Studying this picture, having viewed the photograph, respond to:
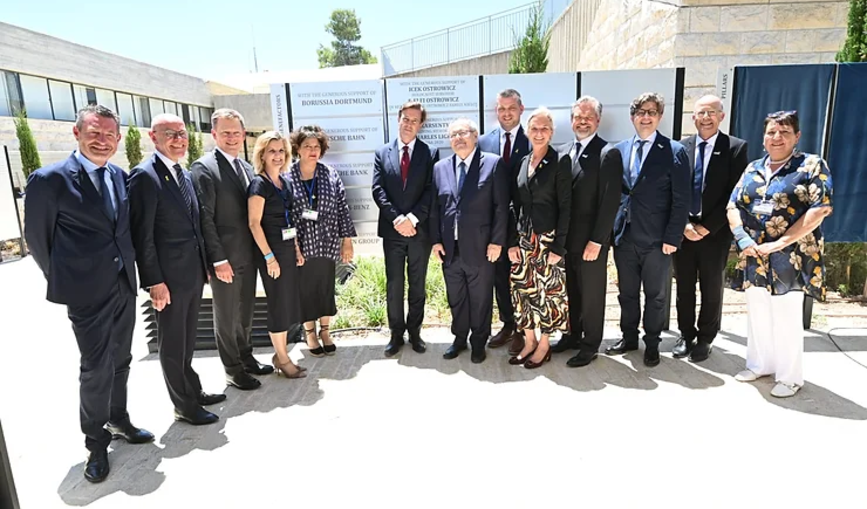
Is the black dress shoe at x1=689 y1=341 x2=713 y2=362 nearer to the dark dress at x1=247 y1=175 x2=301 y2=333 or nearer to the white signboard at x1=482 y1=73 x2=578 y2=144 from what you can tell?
the white signboard at x1=482 y1=73 x2=578 y2=144

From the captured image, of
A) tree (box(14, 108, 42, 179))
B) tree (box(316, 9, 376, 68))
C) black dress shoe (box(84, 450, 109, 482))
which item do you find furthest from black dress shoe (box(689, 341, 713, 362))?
tree (box(316, 9, 376, 68))

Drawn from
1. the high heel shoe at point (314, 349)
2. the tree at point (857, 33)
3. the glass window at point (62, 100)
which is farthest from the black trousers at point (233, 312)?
the glass window at point (62, 100)

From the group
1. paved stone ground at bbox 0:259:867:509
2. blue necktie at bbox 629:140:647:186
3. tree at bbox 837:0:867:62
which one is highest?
tree at bbox 837:0:867:62

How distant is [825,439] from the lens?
9.30ft

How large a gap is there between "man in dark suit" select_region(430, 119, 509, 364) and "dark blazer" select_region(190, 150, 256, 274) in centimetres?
145

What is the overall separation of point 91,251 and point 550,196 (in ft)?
9.40

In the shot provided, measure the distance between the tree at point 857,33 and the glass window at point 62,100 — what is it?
21.9m

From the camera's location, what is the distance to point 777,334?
3457 mm

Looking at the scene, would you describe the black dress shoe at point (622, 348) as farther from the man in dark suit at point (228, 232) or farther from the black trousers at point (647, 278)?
the man in dark suit at point (228, 232)

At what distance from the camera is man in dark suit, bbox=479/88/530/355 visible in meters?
4.03

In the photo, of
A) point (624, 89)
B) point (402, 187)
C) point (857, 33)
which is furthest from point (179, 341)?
point (857, 33)

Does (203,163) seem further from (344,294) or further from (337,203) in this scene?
(344,294)

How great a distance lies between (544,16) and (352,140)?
10637mm

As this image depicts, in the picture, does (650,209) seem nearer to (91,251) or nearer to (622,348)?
(622,348)
